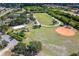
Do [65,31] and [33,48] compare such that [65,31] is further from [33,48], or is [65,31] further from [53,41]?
[33,48]

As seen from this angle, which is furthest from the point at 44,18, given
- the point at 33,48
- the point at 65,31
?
the point at 33,48

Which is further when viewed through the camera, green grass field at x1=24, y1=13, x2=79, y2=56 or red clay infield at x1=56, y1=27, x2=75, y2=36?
red clay infield at x1=56, y1=27, x2=75, y2=36

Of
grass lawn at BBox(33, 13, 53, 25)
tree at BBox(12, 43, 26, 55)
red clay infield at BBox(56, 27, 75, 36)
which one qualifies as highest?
grass lawn at BBox(33, 13, 53, 25)

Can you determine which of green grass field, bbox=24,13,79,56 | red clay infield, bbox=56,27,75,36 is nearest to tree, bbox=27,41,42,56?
green grass field, bbox=24,13,79,56

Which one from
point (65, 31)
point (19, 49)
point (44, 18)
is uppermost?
point (44, 18)

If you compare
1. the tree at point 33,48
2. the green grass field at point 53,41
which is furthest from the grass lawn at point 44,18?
the tree at point 33,48

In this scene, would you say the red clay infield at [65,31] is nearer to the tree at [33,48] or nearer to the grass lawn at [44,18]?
Result: the grass lawn at [44,18]

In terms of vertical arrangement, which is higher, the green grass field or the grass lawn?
the grass lawn

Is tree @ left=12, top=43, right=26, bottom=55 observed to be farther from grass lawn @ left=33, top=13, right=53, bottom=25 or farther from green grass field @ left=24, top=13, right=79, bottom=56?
grass lawn @ left=33, top=13, right=53, bottom=25
